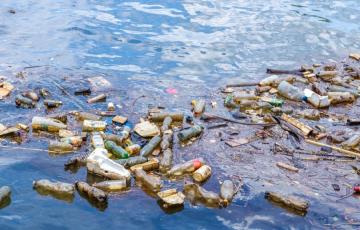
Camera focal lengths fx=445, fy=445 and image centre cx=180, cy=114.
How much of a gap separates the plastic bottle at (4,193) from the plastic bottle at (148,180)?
5.82 ft

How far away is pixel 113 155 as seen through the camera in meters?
7.14

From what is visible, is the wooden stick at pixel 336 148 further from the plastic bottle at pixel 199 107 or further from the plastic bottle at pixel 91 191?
the plastic bottle at pixel 91 191

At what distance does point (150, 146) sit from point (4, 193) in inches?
92.1

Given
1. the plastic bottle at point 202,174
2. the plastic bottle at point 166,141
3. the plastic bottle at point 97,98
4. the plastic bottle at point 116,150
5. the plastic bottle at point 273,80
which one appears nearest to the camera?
the plastic bottle at point 202,174

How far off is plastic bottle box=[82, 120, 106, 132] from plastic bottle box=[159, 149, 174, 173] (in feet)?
4.36

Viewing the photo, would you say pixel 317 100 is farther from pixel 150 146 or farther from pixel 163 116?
pixel 150 146

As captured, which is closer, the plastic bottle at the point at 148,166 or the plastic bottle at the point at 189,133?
the plastic bottle at the point at 148,166

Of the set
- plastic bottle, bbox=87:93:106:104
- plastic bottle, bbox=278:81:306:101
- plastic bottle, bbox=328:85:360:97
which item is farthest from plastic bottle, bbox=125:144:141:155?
plastic bottle, bbox=328:85:360:97

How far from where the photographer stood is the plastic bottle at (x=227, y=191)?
6.20 m

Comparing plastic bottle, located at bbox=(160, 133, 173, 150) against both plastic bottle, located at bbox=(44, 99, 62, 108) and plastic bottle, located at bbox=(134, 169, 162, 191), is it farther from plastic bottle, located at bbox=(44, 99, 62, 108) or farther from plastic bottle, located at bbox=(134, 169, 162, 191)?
plastic bottle, located at bbox=(44, 99, 62, 108)

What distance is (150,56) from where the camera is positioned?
445 inches

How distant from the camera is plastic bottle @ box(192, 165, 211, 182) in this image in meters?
6.59

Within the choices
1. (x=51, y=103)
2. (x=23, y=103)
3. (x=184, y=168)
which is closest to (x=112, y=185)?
Result: (x=184, y=168)

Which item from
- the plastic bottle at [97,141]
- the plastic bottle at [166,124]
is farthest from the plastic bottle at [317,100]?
the plastic bottle at [97,141]
